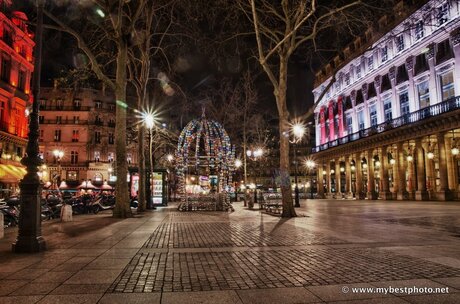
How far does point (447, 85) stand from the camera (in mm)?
36438

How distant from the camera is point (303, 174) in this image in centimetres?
11088

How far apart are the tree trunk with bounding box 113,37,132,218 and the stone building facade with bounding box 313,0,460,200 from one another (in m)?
16.6

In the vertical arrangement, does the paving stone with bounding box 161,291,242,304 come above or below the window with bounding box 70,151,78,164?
below

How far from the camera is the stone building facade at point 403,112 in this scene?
34469 mm

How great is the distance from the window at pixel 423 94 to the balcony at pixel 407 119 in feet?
5.54

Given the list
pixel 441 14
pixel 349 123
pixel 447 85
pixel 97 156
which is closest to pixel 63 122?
pixel 97 156

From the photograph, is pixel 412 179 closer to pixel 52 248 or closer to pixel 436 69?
pixel 436 69

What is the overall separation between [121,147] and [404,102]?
35720mm

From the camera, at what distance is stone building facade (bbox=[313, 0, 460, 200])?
113ft

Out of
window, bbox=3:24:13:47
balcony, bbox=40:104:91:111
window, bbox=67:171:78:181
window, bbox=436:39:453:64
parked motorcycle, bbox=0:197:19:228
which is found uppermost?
window, bbox=3:24:13:47

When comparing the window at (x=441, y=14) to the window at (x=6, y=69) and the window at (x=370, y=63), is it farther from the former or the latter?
the window at (x=6, y=69)

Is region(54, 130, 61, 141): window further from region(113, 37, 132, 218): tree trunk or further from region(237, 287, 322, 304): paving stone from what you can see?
region(237, 287, 322, 304): paving stone

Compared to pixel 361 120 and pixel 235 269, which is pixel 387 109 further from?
pixel 235 269

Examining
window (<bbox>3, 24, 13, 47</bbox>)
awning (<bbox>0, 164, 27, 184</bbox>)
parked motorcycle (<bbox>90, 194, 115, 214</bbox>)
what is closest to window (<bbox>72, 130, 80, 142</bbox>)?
window (<bbox>3, 24, 13, 47</bbox>)
